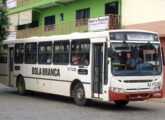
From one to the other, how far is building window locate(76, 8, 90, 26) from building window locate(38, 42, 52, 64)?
9395 mm

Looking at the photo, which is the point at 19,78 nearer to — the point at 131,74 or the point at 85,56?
the point at 85,56

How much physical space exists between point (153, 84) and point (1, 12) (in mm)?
10131

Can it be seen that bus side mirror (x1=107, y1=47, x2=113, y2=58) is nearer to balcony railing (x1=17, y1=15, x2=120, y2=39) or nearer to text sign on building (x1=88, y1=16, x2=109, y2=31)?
text sign on building (x1=88, y1=16, x2=109, y2=31)

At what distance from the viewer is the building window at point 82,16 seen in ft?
90.1

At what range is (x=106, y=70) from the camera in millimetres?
13492

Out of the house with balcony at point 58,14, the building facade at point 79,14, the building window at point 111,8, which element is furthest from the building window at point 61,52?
the building window at point 111,8

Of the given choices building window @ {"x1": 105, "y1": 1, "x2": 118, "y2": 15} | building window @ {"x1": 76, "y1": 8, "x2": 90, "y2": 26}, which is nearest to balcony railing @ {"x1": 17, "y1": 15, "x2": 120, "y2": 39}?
building window @ {"x1": 76, "y1": 8, "x2": 90, "y2": 26}

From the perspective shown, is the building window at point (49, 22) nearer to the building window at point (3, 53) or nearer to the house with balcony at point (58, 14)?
the house with balcony at point (58, 14)

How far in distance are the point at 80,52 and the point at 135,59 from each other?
2.41 m

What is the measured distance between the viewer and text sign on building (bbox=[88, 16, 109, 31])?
24.0 meters

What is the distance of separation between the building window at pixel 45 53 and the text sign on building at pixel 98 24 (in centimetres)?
714

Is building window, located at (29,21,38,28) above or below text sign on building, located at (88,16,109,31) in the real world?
above

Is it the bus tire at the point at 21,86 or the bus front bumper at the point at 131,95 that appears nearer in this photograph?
the bus front bumper at the point at 131,95

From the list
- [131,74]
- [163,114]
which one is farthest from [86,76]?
[163,114]
